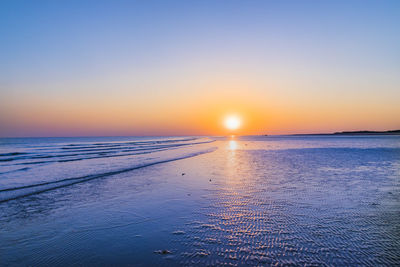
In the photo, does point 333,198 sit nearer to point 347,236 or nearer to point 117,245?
point 347,236

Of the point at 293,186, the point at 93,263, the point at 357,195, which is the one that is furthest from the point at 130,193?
the point at 357,195

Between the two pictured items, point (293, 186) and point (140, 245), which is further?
point (293, 186)

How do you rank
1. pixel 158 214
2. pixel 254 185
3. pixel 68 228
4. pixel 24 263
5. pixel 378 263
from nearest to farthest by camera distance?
pixel 378 263 → pixel 24 263 → pixel 68 228 → pixel 158 214 → pixel 254 185

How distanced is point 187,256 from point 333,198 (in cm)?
588

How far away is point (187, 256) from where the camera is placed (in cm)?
404

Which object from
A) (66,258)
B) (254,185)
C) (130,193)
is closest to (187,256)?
(66,258)

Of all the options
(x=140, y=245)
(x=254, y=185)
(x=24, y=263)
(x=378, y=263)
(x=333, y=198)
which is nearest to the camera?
(x=378, y=263)

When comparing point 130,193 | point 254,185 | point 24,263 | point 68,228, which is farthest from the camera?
point 254,185

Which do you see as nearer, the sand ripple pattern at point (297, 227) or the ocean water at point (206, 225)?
the sand ripple pattern at point (297, 227)

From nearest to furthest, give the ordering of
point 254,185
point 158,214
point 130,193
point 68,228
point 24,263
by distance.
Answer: point 24,263 < point 68,228 < point 158,214 < point 130,193 < point 254,185

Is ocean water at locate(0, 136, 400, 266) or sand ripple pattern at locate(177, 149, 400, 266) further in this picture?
ocean water at locate(0, 136, 400, 266)

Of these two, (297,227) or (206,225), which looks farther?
(206,225)

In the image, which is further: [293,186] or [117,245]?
[293,186]

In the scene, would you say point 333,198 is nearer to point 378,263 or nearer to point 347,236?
point 347,236
